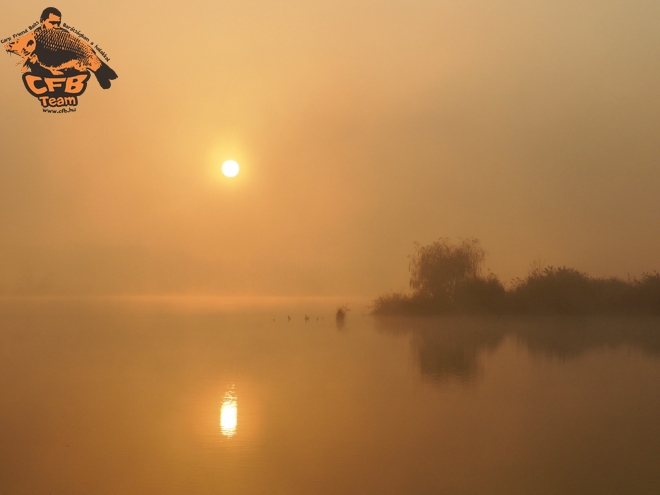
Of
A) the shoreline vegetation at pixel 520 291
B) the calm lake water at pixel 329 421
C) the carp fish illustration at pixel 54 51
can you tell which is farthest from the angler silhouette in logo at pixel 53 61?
the shoreline vegetation at pixel 520 291

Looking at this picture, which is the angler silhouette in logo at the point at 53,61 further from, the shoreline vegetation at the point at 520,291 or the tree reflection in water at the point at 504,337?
the shoreline vegetation at the point at 520,291

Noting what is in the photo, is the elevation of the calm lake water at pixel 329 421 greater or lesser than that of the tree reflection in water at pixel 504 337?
lesser

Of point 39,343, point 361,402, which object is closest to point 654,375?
point 361,402

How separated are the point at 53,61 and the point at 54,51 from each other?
1.07ft

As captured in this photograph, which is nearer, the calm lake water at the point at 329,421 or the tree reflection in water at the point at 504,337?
the calm lake water at the point at 329,421

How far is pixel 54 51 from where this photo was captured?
19000 mm

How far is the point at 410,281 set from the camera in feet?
139

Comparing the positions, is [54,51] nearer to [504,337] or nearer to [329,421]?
[329,421]

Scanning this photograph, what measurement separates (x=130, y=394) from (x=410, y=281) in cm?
3121

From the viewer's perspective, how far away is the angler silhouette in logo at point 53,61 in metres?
18.4

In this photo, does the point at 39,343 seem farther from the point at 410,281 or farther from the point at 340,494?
the point at 410,281

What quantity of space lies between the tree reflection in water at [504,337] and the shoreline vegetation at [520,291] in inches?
39.7

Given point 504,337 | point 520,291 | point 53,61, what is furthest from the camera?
point 520,291

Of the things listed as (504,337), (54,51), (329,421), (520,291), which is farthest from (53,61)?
(520,291)
